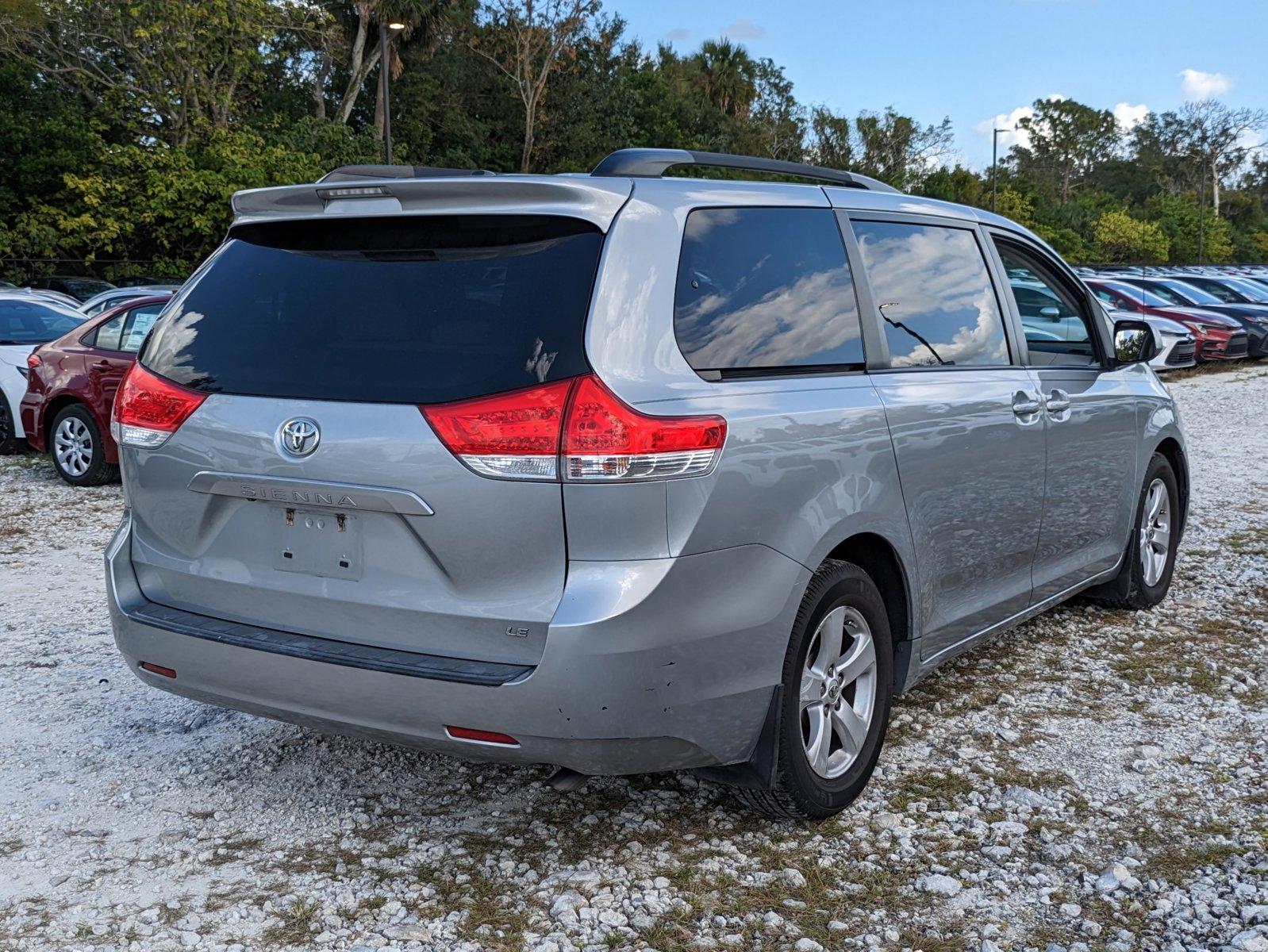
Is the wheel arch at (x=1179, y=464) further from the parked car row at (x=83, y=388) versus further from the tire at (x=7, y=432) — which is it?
the tire at (x=7, y=432)

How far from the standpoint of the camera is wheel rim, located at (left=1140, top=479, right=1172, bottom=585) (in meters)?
5.89

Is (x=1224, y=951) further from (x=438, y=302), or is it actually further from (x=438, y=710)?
(x=438, y=302)

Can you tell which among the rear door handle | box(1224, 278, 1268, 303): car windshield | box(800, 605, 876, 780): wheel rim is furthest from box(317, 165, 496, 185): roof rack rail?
box(1224, 278, 1268, 303): car windshield

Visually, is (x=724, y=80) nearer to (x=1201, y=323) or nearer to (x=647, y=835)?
(x=1201, y=323)

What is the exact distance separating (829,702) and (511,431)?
4.48 feet

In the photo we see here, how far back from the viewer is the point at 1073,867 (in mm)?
3449

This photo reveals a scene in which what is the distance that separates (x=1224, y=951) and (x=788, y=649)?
126cm

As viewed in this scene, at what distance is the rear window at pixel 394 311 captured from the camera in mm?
3027

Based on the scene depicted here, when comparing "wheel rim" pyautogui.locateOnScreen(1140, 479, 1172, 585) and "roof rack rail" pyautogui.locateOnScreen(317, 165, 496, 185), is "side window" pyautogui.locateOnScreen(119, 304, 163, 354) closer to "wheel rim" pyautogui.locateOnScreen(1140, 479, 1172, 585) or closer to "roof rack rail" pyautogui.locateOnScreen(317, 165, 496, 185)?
"roof rack rail" pyautogui.locateOnScreen(317, 165, 496, 185)

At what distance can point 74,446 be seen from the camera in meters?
10.4

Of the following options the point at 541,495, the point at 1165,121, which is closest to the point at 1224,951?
the point at 541,495

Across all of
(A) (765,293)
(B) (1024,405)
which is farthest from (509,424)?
(B) (1024,405)

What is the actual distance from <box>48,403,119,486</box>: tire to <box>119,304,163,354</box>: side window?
0.62m

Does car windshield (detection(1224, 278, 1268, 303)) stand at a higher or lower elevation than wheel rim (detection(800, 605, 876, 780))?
higher
